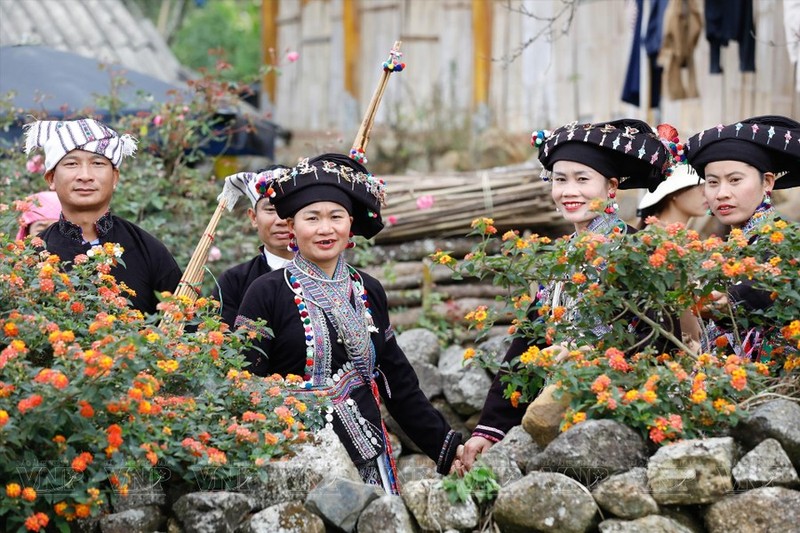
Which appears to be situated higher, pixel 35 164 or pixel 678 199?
pixel 35 164

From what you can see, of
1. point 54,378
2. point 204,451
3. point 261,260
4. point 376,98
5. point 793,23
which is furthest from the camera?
point 793,23

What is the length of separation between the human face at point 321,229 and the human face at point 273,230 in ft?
2.38

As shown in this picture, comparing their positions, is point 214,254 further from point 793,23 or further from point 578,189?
point 793,23

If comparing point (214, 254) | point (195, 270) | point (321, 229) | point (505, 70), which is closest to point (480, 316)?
point (321, 229)

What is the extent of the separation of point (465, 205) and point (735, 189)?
10.9ft

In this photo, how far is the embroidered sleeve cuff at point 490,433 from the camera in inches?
173

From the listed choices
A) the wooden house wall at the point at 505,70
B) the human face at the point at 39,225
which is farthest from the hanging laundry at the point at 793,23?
the human face at the point at 39,225

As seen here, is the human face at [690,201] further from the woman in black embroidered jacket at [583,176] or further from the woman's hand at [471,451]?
the woman's hand at [471,451]

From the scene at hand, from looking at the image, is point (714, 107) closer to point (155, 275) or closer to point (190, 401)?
point (155, 275)

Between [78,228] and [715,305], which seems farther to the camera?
[78,228]

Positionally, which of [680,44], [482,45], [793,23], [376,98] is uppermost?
[482,45]

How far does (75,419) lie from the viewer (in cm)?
327

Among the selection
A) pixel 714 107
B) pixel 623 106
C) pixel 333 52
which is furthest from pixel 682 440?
pixel 333 52

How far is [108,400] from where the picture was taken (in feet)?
10.7
